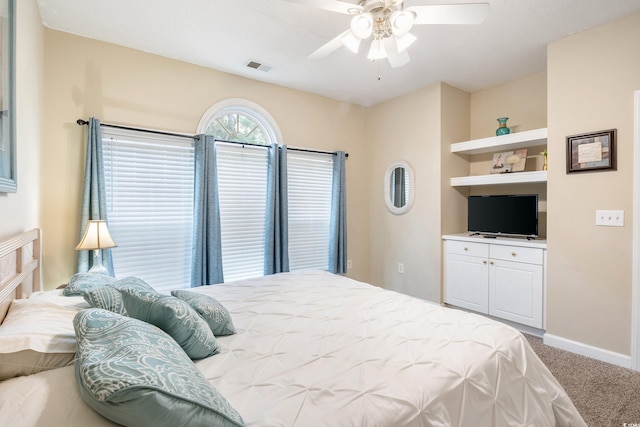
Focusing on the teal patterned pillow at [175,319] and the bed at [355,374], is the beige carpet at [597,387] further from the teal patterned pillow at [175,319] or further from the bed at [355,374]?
the teal patterned pillow at [175,319]

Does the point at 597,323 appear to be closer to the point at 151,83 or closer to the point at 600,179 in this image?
the point at 600,179

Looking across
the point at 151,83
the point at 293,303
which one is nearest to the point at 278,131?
the point at 151,83

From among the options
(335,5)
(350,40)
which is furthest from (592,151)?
(335,5)

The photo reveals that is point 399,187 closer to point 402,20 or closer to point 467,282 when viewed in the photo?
point 467,282

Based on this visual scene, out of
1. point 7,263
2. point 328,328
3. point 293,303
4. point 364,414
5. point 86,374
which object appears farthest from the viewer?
point 293,303

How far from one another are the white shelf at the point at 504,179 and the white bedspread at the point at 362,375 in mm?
2091

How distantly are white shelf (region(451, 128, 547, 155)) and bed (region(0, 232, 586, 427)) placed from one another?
2.29m

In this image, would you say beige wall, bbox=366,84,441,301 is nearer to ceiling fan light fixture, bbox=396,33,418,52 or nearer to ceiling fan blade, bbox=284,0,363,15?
ceiling fan light fixture, bbox=396,33,418,52

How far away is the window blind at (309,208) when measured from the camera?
4.00m

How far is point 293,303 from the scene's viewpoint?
1983 millimetres

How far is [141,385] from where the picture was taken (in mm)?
766

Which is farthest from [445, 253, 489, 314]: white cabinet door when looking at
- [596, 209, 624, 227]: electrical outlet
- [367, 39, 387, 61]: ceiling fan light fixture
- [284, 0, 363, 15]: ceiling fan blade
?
[284, 0, 363, 15]: ceiling fan blade

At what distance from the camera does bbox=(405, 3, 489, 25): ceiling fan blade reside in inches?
65.7

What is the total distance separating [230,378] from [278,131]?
3.12 meters
